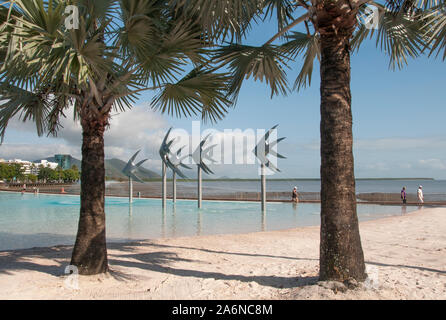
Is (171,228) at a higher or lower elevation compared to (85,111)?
lower

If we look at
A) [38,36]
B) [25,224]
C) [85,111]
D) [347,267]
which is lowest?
[25,224]

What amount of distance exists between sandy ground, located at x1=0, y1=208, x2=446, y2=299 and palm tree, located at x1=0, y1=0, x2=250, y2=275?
0.70 m

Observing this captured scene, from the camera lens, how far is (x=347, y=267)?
434 centimetres

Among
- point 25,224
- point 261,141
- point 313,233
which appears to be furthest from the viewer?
point 261,141

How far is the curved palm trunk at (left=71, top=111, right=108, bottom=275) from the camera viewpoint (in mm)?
5527

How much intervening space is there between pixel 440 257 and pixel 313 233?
4698 millimetres

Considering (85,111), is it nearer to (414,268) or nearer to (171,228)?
(414,268)

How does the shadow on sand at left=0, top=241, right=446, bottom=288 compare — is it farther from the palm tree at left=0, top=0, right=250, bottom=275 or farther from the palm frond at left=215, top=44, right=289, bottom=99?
the palm frond at left=215, top=44, right=289, bottom=99

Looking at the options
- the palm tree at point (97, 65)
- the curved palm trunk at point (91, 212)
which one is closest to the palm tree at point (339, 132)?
the palm tree at point (97, 65)

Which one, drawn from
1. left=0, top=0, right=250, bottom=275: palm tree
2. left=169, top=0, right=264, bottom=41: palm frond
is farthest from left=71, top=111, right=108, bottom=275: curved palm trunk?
left=169, top=0, right=264, bottom=41: palm frond

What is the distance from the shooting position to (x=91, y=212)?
18.2ft

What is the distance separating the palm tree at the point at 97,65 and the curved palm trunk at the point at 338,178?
1.61 metres

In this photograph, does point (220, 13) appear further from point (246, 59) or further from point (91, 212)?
point (91, 212)

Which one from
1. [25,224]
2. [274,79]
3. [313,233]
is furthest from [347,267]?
[25,224]
